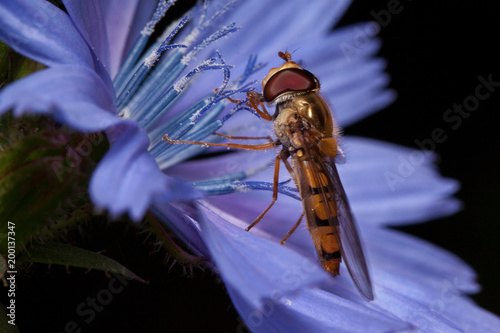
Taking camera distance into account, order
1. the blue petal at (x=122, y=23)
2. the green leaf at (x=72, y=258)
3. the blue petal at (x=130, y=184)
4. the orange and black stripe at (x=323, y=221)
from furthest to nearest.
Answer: the blue petal at (x=122, y=23), the orange and black stripe at (x=323, y=221), the green leaf at (x=72, y=258), the blue petal at (x=130, y=184)

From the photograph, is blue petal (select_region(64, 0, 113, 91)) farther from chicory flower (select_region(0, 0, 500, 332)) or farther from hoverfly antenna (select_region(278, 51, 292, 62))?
hoverfly antenna (select_region(278, 51, 292, 62))

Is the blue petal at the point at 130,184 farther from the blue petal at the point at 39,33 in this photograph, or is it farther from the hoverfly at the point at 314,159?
the hoverfly at the point at 314,159

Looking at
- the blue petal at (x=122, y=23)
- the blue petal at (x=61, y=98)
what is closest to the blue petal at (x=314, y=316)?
the blue petal at (x=61, y=98)

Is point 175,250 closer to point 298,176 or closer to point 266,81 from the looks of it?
point 298,176

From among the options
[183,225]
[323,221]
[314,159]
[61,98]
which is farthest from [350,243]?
[61,98]
